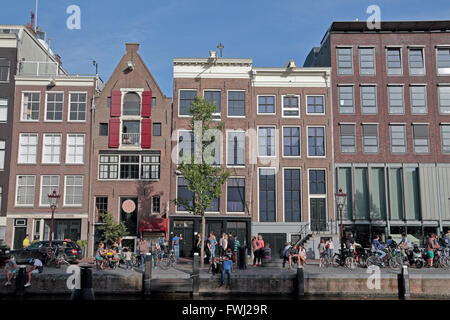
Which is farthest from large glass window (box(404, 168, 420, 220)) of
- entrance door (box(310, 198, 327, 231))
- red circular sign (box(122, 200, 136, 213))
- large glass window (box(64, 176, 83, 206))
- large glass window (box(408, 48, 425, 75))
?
large glass window (box(64, 176, 83, 206))

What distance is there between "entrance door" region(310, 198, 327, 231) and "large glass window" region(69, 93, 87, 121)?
18393 millimetres

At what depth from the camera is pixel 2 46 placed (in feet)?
112

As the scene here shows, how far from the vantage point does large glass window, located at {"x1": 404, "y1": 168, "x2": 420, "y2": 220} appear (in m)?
32.4

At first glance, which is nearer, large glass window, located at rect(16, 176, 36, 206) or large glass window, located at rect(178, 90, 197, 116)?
large glass window, located at rect(16, 176, 36, 206)

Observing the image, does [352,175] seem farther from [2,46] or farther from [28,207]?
[2,46]

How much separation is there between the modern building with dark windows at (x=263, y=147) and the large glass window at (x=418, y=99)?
6.45 metres

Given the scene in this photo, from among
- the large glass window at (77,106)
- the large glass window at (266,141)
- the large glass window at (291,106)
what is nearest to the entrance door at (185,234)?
the large glass window at (266,141)

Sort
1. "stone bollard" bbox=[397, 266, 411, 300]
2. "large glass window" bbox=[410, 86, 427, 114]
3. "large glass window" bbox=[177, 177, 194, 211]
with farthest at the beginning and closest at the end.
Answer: "large glass window" bbox=[410, 86, 427, 114]
"large glass window" bbox=[177, 177, 194, 211]
"stone bollard" bbox=[397, 266, 411, 300]

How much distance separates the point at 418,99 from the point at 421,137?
2993mm

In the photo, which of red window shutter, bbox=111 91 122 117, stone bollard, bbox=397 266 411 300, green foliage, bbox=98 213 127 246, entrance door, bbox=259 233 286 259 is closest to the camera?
stone bollard, bbox=397 266 411 300

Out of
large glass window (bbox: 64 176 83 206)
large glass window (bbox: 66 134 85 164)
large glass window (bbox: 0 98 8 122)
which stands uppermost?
large glass window (bbox: 0 98 8 122)

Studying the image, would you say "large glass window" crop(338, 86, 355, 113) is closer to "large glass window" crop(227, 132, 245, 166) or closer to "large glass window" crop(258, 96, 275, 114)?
"large glass window" crop(258, 96, 275, 114)

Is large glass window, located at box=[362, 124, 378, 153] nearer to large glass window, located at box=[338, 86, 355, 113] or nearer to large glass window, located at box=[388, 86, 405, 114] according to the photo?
large glass window, located at box=[338, 86, 355, 113]

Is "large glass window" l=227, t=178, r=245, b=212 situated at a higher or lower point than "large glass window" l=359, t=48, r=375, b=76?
lower
